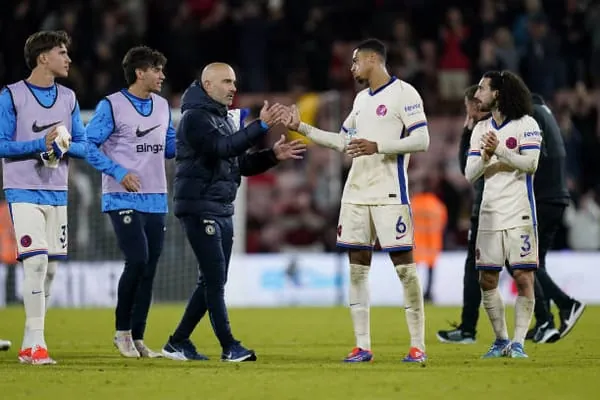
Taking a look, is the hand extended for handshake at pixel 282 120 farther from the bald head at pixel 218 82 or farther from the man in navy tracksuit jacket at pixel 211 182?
the bald head at pixel 218 82

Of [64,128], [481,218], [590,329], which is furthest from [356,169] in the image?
[590,329]

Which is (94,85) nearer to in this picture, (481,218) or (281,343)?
(281,343)

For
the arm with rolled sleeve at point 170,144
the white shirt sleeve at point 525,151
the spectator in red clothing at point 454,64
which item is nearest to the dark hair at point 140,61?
the arm with rolled sleeve at point 170,144

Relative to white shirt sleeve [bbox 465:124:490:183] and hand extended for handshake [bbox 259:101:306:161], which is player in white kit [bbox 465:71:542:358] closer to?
white shirt sleeve [bbox 465:124:490:183]

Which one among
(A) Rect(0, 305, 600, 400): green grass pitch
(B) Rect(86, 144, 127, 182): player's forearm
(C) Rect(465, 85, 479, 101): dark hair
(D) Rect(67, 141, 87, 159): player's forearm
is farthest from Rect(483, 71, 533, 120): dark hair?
(D) Rect(67, 141, 87, 159): player's forearm

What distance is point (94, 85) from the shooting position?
22719 millimetres

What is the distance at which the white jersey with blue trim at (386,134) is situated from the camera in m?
10.1

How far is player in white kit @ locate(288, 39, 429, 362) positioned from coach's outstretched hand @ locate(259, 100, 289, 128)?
0.31ft

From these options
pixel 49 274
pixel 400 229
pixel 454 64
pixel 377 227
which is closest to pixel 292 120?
pixel 377 227

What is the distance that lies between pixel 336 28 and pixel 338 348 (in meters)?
12.2

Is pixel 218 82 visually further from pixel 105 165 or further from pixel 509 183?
pixel 509 183

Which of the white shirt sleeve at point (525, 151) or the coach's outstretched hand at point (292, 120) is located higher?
the coach's outstretched hand at point (292, 120)

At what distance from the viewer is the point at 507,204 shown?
1042 cm

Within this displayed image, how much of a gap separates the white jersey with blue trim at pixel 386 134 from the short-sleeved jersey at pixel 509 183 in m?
0.74
